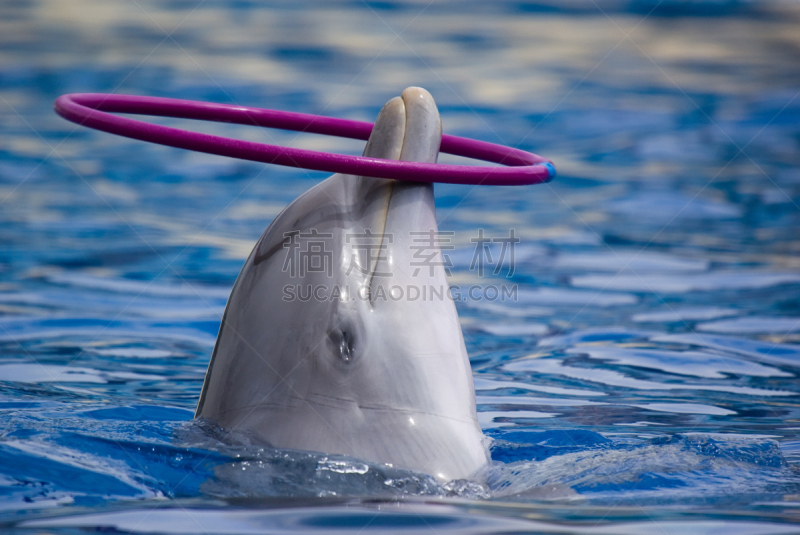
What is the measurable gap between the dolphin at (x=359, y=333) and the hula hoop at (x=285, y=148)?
0.16 m

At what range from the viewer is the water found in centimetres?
296

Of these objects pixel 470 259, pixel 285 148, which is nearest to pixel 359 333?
pixel 285 148

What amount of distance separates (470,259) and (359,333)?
6082 mm

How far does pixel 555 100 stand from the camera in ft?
50.2

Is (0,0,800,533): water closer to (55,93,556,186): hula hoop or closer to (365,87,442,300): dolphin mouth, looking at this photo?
(365,87,442,300): dolphin mouth

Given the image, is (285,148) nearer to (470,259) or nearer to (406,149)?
(406,149)

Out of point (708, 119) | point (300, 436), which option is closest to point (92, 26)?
point (708, 119)

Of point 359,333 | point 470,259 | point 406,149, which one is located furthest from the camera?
point 470,259

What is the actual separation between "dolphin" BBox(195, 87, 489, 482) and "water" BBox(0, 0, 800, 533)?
10 centimetres

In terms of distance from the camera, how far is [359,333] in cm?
297

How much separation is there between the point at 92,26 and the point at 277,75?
3938mm

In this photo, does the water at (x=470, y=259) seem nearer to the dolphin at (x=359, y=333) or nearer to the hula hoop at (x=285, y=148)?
the dolphin at (x=359, y=333)

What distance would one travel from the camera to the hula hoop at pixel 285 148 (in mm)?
2961

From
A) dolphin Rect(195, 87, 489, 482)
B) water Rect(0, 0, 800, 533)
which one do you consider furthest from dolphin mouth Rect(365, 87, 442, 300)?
water Rect(0, 0, 800, 533)
